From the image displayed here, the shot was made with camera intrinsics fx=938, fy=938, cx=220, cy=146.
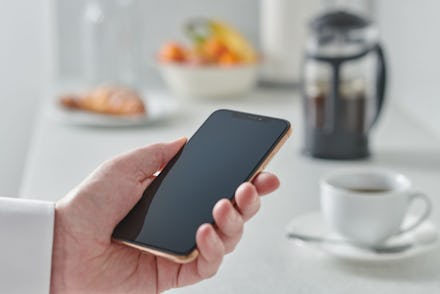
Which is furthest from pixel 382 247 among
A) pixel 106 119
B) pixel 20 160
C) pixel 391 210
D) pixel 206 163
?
pixel 20 160

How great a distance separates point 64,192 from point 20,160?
101 centimetres

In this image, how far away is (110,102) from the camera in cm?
183

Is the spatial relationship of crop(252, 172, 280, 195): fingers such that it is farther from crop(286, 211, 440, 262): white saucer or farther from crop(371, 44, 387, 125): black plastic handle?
crop(371, 44, 387, 125): black plastic handle

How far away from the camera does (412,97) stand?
1904 millimetres

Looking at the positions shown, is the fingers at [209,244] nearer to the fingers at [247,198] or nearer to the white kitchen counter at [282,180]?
the fingers at [247,198]

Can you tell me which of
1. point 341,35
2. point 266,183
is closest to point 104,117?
point 341,35

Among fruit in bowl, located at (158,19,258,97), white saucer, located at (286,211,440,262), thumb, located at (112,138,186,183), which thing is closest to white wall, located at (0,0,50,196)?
fruit in bowl, located at (158,19,258,97)

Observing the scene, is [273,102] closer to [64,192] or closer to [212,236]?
[64,192]

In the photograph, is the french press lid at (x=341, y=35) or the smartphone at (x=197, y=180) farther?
the french press lid at (x=341, y=35)

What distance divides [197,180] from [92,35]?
1.24 m

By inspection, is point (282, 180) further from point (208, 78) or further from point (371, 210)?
point (208, 78)

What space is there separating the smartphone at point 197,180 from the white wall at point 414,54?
0.82 meters

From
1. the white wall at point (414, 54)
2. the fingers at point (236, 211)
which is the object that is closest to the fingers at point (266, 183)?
the fingers at point (236, 211)

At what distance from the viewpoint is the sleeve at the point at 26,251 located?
3.03 ft
